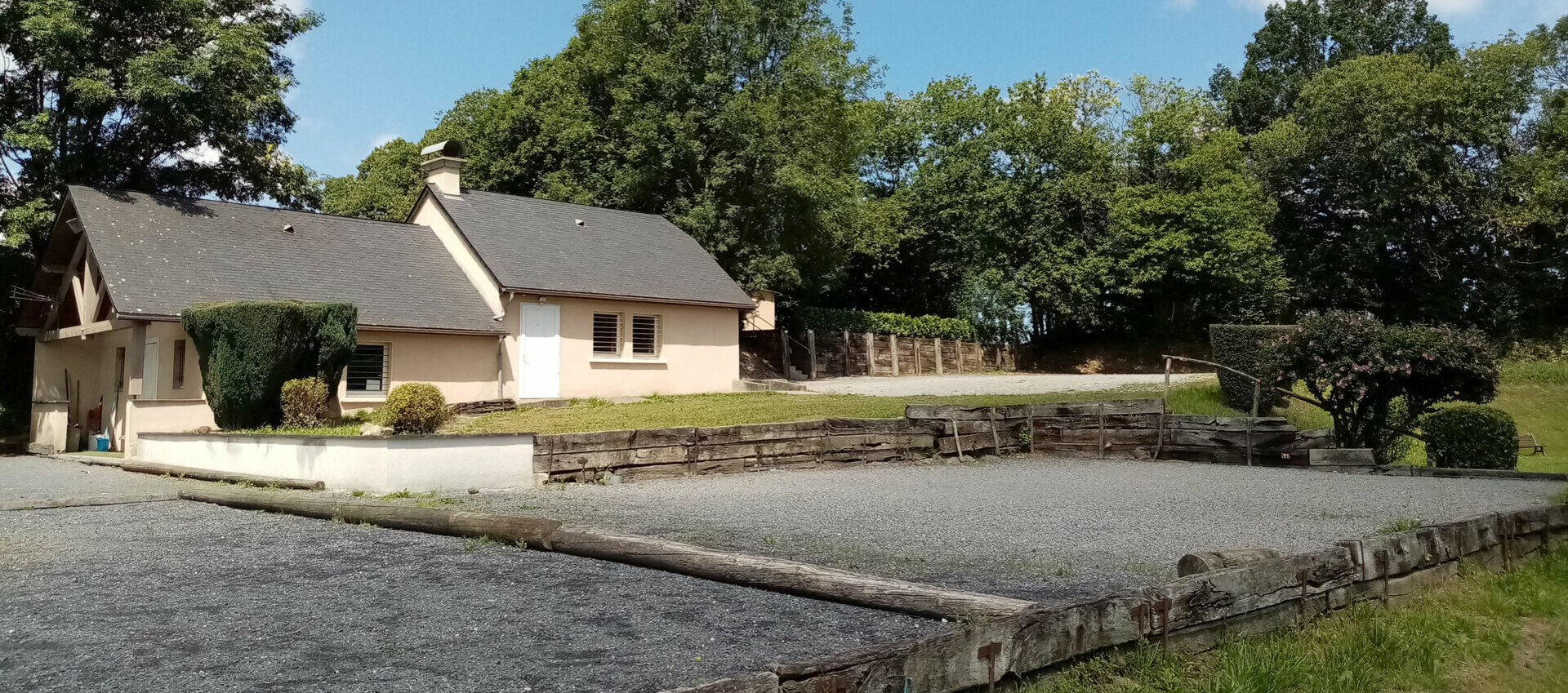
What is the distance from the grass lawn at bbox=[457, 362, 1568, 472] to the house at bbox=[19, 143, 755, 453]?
68.1 inches

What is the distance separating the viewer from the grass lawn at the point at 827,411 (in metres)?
18.6

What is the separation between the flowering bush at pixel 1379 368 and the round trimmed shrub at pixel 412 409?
46.6 ft

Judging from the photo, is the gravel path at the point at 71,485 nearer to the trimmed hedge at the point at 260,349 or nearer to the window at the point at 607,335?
the trimmed hedge at the point at 260,349

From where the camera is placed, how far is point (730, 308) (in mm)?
27562

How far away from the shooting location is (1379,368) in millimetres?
15078

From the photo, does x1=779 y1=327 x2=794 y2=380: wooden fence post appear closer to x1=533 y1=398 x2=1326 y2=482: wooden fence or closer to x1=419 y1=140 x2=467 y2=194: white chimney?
x1=419 y1=140 x2=467 y2=194: white chimney

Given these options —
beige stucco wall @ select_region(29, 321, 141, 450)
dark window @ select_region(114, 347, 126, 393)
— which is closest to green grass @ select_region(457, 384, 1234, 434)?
dark window @ select_region(114, 347, 126, 393)

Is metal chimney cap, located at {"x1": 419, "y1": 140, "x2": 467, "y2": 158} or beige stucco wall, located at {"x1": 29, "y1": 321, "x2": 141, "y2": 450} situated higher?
metal chimney cap, located at {"x1": 419, "y1": 140, "x2": 467, "y2": 158}

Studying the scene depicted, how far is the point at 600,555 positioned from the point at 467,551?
130 centimetres

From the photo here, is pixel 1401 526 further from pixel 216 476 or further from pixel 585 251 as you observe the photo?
pixel 585 251

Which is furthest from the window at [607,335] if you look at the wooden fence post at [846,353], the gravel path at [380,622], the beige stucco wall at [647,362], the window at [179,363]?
the gravel path at [380,622]

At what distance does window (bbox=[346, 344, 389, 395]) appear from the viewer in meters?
21.5

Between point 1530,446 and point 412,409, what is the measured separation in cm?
2198

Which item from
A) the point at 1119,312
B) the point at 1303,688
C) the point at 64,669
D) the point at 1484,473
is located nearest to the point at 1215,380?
the point at 1484,473
